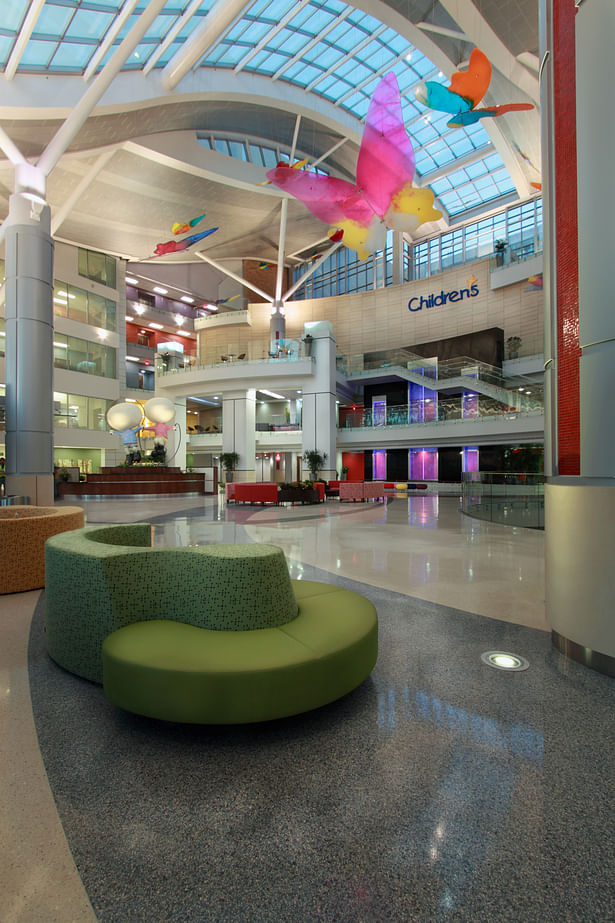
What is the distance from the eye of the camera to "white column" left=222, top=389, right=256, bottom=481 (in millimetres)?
25422

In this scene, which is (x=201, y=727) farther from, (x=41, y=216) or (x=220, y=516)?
(x=41, y=216)

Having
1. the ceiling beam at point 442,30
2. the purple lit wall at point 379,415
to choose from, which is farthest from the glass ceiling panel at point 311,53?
the purple lit wall at point 379,415

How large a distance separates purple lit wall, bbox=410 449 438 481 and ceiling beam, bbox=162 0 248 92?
20.9 m

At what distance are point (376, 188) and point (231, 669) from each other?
1835 cm

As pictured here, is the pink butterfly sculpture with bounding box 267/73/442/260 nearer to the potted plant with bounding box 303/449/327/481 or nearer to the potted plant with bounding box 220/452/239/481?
the potted plant with bounding box 303/449/327/481

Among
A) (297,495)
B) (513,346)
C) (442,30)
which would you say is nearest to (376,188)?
(442,30)

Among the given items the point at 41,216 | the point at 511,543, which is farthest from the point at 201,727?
the point at 41,216

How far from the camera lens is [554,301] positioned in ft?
11.9

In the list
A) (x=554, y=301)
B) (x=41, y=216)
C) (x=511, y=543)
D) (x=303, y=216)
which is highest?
(x=303, y=216)

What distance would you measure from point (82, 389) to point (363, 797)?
28.0 meters

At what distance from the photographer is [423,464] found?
90.5 ft

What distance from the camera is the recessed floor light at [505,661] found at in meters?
3.04

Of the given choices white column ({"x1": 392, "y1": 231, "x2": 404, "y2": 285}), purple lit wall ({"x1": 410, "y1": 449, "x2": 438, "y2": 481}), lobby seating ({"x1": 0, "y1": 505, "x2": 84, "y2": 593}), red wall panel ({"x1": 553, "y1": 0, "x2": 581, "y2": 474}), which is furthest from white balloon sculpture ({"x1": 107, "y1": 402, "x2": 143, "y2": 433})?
white column ({"x1": 392, "y1": 231, "x2": 404, "y2": 285})

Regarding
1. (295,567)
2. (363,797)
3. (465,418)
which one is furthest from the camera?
(465,418)
